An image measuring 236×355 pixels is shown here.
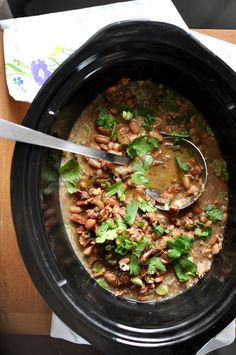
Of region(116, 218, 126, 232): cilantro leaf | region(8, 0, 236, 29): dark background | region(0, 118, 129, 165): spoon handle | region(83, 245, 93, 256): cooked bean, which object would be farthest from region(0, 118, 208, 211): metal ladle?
region(8, 0, 236, 29): dark background

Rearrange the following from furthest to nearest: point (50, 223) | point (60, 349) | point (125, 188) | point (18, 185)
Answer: point (60, 349), point (125, 188), point (50, 223), point (18, 185)

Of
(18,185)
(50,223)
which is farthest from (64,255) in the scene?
(18,185)

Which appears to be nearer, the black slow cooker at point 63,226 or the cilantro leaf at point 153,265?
the black slow cooker at point 63,226

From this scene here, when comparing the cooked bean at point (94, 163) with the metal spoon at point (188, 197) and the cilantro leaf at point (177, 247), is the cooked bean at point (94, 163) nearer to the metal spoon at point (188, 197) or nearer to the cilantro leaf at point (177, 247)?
the metal spoon at point (188, 197)

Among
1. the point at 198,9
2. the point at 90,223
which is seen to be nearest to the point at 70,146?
the point at 90,223

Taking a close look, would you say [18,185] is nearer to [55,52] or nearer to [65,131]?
[65,131]

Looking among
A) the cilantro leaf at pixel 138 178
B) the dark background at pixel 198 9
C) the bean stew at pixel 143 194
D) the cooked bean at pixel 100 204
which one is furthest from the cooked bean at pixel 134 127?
the dark background at pixel 198 9

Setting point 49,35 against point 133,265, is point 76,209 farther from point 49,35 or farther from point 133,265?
point 49,35
